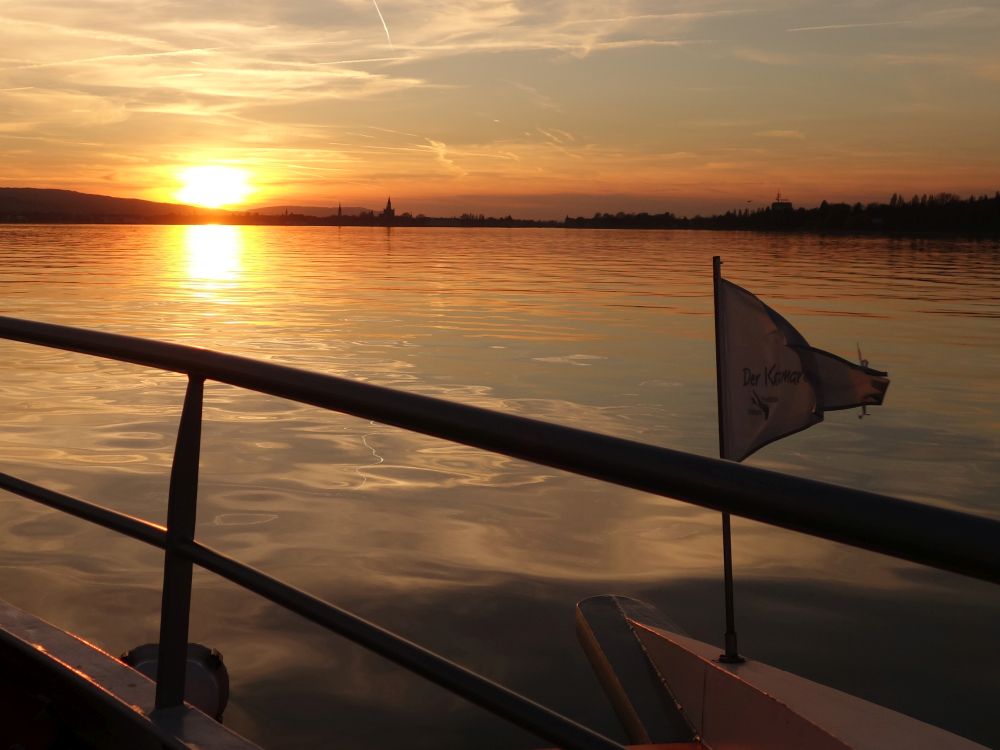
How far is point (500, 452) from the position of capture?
1.36m

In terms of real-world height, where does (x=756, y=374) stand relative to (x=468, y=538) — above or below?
above

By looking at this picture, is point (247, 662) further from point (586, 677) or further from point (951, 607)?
point (951, 607)

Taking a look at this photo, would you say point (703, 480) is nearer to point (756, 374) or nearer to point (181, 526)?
point (181, 526)

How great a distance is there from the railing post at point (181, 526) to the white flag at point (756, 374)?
597 cm

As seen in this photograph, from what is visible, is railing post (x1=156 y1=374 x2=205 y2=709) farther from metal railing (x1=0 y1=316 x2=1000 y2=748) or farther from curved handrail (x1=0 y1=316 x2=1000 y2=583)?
curved handrail (x1=0 y1=316 x2=1000 y2=583)

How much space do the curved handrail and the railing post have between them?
22 cm

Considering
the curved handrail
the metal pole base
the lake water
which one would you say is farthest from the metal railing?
the lake water

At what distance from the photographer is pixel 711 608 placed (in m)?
11.8

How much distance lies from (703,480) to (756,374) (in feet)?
23.1

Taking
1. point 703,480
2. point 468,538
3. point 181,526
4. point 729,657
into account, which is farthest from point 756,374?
point 703,480

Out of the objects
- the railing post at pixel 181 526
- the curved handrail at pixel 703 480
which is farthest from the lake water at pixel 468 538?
the curved handrail at pixel 703 480

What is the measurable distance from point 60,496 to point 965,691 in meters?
10.3

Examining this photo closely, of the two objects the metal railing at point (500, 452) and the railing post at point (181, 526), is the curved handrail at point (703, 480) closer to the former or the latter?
the metal railing at point (500, 452)

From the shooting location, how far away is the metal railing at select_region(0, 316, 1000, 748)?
94 cm
